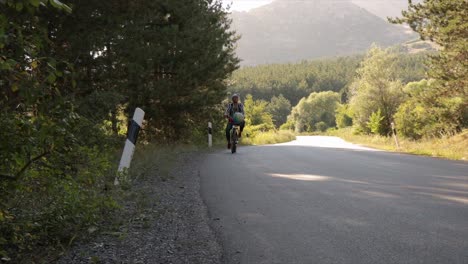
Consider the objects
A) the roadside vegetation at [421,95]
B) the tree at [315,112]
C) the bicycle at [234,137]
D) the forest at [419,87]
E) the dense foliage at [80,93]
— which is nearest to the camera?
the dense foliage at [80,93]

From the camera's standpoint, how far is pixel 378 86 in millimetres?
40031

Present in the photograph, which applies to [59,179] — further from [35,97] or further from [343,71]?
[343,71]

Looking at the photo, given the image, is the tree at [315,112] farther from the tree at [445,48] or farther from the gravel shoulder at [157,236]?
the gravel shoulder at [157,236]

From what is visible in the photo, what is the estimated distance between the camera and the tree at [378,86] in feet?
128

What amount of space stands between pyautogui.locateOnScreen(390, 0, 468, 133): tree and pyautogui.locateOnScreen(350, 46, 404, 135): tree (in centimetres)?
1801

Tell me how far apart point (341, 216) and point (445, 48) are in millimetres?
16805

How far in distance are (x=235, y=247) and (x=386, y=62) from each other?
41.1 metres

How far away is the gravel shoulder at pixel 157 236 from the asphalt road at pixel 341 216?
179 millimetres

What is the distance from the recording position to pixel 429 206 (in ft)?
15.2

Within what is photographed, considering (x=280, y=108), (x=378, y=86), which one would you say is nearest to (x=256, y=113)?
(x=378, y=86)

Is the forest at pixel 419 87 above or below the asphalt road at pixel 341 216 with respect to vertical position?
above

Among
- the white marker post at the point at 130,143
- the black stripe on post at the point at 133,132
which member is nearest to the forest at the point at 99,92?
the white marker post at the point at 130,143

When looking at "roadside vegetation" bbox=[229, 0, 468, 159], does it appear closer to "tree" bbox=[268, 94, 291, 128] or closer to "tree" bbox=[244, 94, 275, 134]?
"tree" bbox=[244, 94, 275, 134]

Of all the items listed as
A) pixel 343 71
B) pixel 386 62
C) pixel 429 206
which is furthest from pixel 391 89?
pixel 343 71
